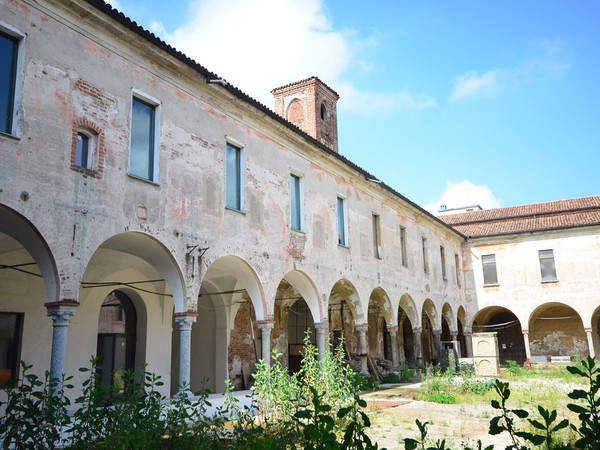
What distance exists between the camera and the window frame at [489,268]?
2984 centimetres

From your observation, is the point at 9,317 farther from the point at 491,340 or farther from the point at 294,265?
the point at 491,340

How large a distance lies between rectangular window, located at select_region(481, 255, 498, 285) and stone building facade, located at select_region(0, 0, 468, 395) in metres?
11.3

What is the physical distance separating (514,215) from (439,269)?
366 inches

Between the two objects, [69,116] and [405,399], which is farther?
[405,399]

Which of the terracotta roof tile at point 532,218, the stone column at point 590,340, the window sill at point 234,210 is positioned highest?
the terracotta roof tile at point 532,218

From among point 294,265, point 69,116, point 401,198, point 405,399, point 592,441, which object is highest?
point 401,198

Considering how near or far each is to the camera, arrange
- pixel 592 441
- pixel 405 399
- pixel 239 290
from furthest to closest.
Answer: pixel 239 290
pixel 405 399
pixel 592 441

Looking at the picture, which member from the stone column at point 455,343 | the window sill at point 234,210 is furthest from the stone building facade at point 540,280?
the window sill at point 234,210

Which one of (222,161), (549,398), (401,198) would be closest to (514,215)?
(401,198)

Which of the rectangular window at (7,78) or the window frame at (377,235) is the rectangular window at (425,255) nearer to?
the window frame at (377,235)

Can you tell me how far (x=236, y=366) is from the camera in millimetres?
17766

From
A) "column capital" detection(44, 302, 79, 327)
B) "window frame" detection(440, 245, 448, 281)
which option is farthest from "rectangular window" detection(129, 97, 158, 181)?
"window frame" detection(440, 245, 448, 281)

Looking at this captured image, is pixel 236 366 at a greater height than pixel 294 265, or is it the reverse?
pixel 294 265

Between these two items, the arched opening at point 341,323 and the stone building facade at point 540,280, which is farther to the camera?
the stone building facade at point 540,280
